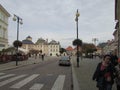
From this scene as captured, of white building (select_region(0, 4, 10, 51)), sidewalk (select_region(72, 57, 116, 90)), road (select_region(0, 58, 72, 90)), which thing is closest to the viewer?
sidewalk (select_region(72, 57, 116, 90))

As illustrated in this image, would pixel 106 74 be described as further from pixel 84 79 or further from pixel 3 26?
pixel 3 26

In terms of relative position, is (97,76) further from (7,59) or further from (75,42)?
(7,59)

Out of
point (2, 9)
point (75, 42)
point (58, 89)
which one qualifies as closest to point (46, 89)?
point (58, 89)

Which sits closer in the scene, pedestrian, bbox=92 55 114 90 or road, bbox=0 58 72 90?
pedestrian, bbox=92 55 114 90

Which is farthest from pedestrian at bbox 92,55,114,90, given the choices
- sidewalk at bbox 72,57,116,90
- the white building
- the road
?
the white building

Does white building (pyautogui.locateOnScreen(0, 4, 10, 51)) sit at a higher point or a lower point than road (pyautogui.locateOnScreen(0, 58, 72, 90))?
higher

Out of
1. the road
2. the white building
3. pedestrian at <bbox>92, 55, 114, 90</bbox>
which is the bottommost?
the road

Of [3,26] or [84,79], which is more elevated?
[3,26]

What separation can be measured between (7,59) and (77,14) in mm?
18502

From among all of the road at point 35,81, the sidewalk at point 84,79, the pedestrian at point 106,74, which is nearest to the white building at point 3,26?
the sidewalk at point 84,79

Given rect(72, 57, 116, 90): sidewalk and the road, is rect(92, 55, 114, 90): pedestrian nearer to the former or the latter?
rect(72, 57, 116, 90): sidewalk

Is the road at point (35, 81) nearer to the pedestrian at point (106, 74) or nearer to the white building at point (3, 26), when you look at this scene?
the pedestrian at point (106, 74)

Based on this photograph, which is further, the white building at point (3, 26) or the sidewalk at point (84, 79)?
the white building at point (3, 26)

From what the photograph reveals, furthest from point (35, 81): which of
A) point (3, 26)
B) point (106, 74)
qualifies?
point (3, 26)
